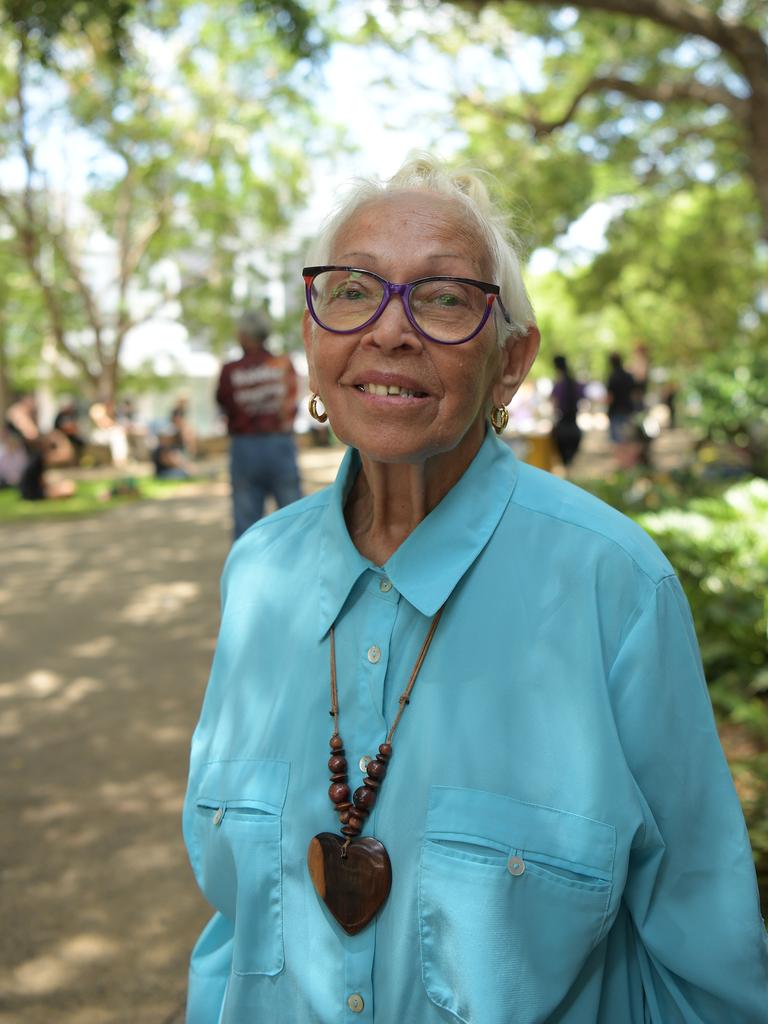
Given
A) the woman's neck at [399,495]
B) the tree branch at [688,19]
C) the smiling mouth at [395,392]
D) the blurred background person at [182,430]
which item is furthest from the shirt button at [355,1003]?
the blurred background person at [182,430]

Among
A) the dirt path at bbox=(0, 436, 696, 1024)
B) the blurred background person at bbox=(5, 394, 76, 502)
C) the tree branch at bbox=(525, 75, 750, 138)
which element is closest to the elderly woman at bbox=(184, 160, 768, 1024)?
the dirt path at bbox=(0, 436, 696, 1024)

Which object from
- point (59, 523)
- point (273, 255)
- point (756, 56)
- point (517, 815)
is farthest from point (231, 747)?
point (273, 255)

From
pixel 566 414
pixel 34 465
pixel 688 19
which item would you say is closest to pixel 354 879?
pixel 688 19

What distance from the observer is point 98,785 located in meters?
4.57

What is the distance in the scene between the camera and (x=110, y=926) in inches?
136

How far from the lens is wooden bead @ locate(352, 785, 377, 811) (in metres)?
1.54

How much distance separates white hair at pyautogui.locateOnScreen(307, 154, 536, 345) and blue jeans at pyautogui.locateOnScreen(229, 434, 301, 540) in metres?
5.87

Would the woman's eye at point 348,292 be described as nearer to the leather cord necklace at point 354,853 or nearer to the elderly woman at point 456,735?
the elderly woman at point 456,735

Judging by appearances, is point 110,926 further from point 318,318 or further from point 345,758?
point 318,318

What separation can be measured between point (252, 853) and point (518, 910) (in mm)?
456

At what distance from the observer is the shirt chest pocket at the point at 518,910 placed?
1.42m

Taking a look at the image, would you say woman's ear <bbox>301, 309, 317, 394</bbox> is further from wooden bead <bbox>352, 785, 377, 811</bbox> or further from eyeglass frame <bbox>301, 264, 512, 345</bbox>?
wooden bead <bbox>352, 785, 377, 811</bbox>

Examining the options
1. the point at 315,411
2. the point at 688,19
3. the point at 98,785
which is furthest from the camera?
the point at 688,19

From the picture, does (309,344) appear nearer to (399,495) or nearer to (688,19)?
(399,495)
